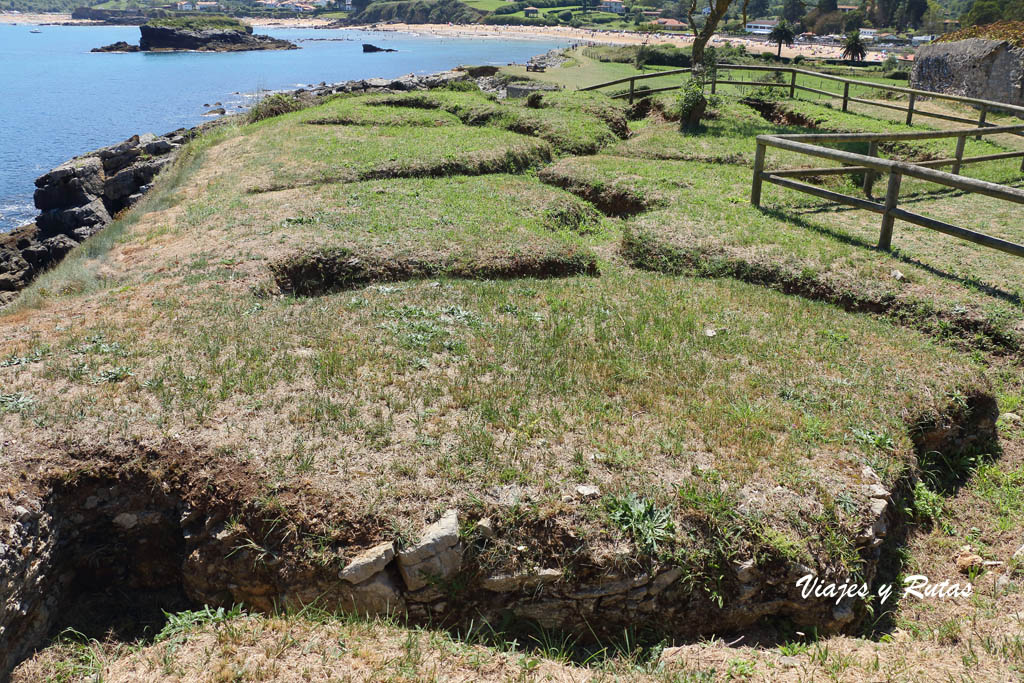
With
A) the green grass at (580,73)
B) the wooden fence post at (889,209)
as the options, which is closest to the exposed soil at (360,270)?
the wooden fence post at (889,209)

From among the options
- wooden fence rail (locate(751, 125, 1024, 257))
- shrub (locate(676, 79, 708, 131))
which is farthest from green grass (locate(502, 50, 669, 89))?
wooden fence rail (locate(751, 125, 1024, 257))

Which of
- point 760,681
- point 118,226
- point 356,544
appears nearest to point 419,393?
point 356,544

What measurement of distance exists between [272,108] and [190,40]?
104105 mm

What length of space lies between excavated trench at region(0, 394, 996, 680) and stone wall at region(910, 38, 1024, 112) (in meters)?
24.6

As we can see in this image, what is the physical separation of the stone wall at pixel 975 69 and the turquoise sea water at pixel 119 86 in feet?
113

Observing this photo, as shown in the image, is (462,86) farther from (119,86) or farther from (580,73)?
(119,86)

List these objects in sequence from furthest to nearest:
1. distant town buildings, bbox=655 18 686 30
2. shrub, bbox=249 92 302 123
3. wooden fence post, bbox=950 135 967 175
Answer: distant town buildings, bbox=655 18 686 30
shrub, bbox=249 92 302 123
wooden fence post, bbox=950 135 967 175

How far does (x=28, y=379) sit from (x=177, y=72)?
83.2m

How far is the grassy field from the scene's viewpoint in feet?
15.7

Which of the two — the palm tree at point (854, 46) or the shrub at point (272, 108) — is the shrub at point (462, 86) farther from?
the palm tree at point (854, 46)

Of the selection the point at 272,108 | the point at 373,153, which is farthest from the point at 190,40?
the point at 373,153

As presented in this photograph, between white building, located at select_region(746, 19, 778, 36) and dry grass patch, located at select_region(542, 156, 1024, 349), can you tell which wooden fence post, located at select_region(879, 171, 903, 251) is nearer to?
dry grass patch, located at select_region(542, 156, 1024, 349)

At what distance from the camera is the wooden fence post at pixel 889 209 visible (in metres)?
10.4

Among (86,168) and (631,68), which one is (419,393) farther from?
(631,68)
